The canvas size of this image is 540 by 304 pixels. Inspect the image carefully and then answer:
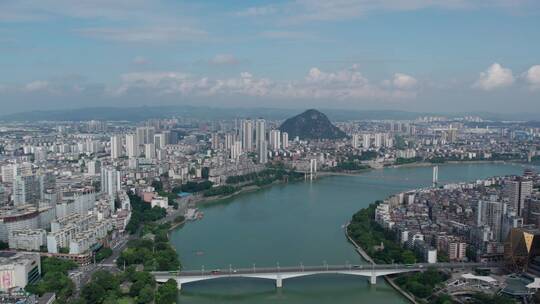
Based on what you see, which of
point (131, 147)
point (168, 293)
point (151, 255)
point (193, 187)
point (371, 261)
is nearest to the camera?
point (168, 293)

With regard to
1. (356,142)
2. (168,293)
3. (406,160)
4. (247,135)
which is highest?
(247,135)

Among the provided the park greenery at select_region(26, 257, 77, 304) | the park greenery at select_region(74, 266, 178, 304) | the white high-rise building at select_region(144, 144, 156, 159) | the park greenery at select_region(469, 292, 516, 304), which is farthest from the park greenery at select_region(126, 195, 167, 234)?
the white high-rise building at select_region(144, 144, 156, 159)

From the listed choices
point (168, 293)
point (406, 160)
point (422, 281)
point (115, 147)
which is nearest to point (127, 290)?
point (168, 293)

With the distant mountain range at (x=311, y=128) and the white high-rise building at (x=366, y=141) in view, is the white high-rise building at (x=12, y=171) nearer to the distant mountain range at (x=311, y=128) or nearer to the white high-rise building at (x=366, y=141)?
the white high-rise building at (x=366, y=141)

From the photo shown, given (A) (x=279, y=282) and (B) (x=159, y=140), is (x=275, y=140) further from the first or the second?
(A) (x=279, y=282)

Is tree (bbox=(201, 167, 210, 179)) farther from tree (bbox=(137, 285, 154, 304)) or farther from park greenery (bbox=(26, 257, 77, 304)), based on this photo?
tree (bbox=(137, 285, 154, 304))

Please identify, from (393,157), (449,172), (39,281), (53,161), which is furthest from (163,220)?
(393,157)
